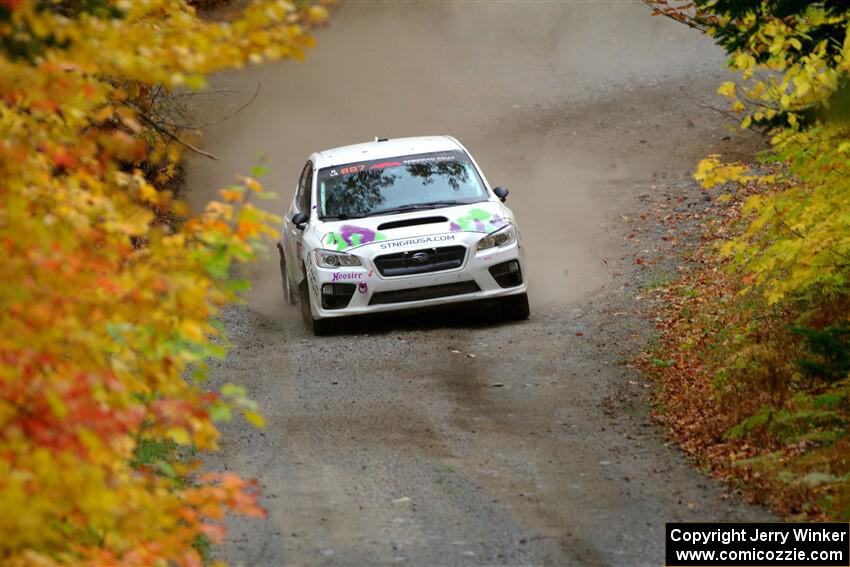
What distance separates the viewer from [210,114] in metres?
31.0

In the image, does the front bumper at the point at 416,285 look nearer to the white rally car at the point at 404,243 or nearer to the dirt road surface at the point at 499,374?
the white rally car at the point at 404,243

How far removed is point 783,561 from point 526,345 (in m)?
6.64

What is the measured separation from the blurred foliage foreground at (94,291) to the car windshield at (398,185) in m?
8.69

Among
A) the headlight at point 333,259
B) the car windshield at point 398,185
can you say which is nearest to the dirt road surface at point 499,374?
the headlight at point 333,259

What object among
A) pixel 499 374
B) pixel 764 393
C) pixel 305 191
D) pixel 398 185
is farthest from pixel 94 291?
pixel 305 191

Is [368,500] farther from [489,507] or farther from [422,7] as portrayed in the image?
[422,7]

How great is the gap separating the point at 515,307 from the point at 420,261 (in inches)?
51.1

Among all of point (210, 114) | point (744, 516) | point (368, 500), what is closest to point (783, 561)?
point (744, 516)

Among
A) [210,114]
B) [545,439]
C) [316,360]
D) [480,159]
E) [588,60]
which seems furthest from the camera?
[588,60]

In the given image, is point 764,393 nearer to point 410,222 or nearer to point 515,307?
point 515,307

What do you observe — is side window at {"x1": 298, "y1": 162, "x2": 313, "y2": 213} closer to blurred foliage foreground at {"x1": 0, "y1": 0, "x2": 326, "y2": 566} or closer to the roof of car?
the roof of car

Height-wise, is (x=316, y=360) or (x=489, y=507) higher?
(x=489, y=507)

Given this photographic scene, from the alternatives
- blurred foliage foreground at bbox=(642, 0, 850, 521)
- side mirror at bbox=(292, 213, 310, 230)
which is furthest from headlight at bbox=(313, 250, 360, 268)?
blurred foliage foreground at bbox=(642, 0, 850, 521)

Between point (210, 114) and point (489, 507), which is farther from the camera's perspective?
point (210, 114)
